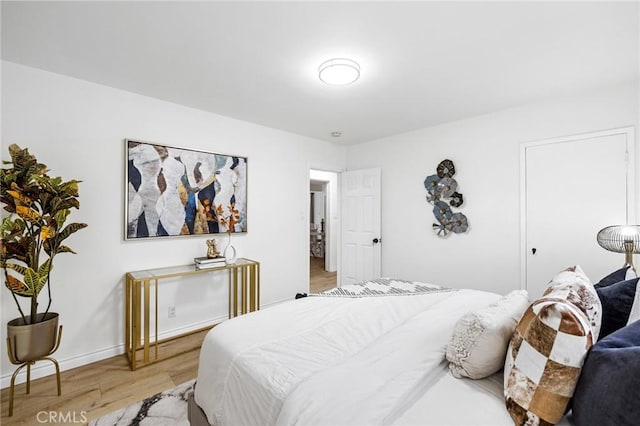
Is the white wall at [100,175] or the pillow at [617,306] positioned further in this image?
the white wall at [100,175]

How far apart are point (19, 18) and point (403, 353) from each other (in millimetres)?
2862

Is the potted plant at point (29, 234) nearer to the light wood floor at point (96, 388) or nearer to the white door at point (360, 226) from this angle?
the light wood floor at point (96, 388)

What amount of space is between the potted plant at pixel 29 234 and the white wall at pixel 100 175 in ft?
1.40

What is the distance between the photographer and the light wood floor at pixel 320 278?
515 centimetres

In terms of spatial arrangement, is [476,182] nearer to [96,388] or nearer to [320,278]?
[320,278]

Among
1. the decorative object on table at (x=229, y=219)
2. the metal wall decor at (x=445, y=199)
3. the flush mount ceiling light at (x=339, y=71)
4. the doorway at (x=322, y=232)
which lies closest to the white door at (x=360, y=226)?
the doorway at (x=322, y=232)

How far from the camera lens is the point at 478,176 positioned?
A: 11.1 ft

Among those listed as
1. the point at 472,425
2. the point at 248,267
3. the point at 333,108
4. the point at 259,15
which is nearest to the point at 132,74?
the point at 259,15

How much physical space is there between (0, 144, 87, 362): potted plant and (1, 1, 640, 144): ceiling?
878 millimetres

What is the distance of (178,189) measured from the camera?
9.95 ft

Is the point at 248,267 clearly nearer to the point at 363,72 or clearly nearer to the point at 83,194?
the point at 83,194

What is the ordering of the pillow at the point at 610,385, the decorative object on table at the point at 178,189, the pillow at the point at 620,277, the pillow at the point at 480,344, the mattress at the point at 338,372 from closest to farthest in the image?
the pillow at the point at 610,385 < the mattress at the point at 338,372 < the pillow at the point at 480,344 < the pillow at the point at 620,277 < the decorative object on table at the point at 178,189

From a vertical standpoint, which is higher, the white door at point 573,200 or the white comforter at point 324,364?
the white door at point 573,200

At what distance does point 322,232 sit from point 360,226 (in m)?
3.58
